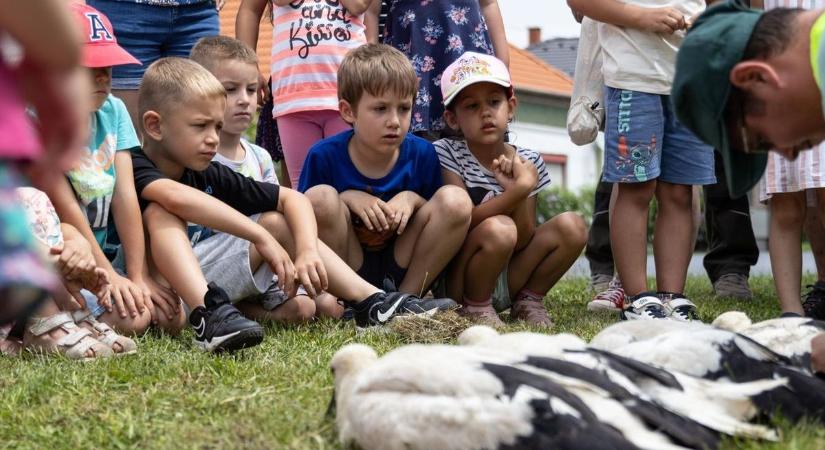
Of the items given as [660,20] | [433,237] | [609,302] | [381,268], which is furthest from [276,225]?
[609,302]

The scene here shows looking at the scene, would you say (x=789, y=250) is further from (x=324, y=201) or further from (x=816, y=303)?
(x=324, y=201)

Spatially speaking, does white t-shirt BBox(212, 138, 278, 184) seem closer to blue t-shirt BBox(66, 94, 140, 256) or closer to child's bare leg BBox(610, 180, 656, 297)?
blue t-shirt BBox(66, 94, 140, 256)

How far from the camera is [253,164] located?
5.63 meters

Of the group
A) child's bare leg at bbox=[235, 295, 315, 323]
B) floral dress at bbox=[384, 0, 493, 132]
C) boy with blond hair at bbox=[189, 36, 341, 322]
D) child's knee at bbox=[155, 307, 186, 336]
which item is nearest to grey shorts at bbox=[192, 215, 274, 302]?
child's bare leg at bbox=[235, 295, 315, 323]

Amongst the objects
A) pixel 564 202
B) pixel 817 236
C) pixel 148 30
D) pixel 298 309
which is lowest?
pixel 564 202

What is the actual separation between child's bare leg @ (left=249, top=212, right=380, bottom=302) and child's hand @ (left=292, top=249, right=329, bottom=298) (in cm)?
20

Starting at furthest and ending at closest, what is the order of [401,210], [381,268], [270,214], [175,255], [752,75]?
[381,268], [401,210], [270,214], [175,255], [752,75]

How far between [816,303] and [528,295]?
160 centimetres

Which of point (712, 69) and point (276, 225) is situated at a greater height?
point (712, 69)

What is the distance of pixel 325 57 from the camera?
609cm

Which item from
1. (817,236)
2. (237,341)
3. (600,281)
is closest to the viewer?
(237,341)

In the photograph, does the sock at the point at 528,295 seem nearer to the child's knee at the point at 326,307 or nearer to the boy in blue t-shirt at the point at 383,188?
the boy in blue t-shirt at the point at 383,188

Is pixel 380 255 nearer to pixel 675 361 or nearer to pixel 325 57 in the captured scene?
pixel 325 57

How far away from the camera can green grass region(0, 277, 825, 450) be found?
9.57 feet
